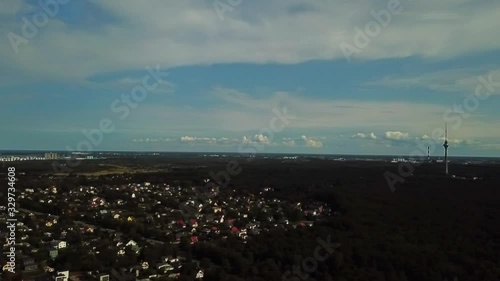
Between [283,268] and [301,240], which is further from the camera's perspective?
[301,240]

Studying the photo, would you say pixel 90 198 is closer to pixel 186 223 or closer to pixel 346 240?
pixel 186 223

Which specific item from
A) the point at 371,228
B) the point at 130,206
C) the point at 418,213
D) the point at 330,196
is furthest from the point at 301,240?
the point at 330,196

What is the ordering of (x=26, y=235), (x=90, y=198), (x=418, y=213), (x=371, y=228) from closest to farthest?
(x=26, y=235) → (x=371, y=228) → (x=418, y=213) → (x=90, y=198)

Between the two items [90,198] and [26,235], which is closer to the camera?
[26,235]

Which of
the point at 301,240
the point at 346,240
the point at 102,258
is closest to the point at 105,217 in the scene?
the point at 102,258

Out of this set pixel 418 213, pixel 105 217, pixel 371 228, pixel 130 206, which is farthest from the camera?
pixel 130 206

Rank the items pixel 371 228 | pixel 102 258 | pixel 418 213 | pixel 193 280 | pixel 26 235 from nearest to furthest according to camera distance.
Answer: pixel 193 280 → pixel 102 258 → pixel 26 235 → pixel 371 228 → pixel 418 213

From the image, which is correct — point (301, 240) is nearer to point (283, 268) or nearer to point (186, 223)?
point (283, 268)

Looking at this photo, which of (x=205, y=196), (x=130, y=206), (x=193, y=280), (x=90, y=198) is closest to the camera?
(x=193, y=280)
